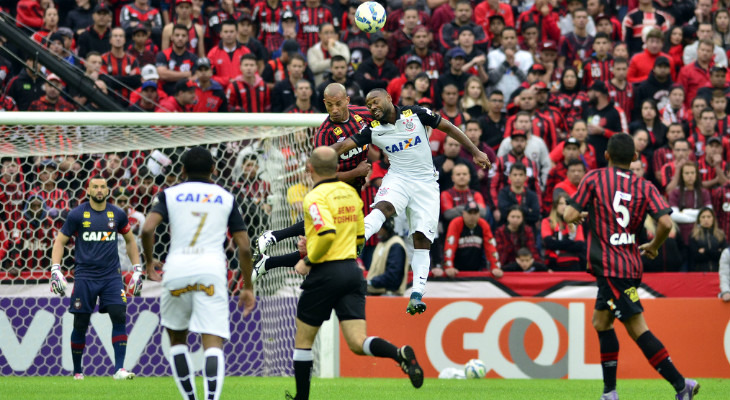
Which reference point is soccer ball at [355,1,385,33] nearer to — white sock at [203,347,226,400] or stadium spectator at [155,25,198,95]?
white sock at [203,347,226,400]

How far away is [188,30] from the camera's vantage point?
60.3 feet

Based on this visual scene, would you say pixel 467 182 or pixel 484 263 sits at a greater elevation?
pixel 467 182

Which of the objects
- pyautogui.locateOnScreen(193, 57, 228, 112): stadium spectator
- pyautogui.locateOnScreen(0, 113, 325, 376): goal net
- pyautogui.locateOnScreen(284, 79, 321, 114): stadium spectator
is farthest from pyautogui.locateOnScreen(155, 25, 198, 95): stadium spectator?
pyautogui.locateOnScreen(0, 113, 325, 376): goal net

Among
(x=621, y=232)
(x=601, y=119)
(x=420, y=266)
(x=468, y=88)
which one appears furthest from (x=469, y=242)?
(x=621, y=232)

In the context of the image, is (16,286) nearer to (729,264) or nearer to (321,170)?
(321,170)

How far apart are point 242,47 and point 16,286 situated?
6.22m

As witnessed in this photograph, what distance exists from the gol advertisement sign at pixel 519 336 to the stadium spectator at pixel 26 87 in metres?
6.45

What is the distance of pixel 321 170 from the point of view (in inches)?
315

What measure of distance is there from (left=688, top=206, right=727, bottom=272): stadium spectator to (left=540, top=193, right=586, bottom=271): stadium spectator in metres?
1.58

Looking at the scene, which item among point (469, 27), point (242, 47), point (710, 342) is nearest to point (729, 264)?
point (710, 342)

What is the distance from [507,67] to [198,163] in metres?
11.6

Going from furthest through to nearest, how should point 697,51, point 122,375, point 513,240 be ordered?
point 697,51
point 513,240
point 122,375

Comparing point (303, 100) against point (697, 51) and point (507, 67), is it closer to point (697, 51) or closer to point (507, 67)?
point (507, 67)

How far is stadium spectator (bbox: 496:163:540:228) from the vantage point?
601 inches
